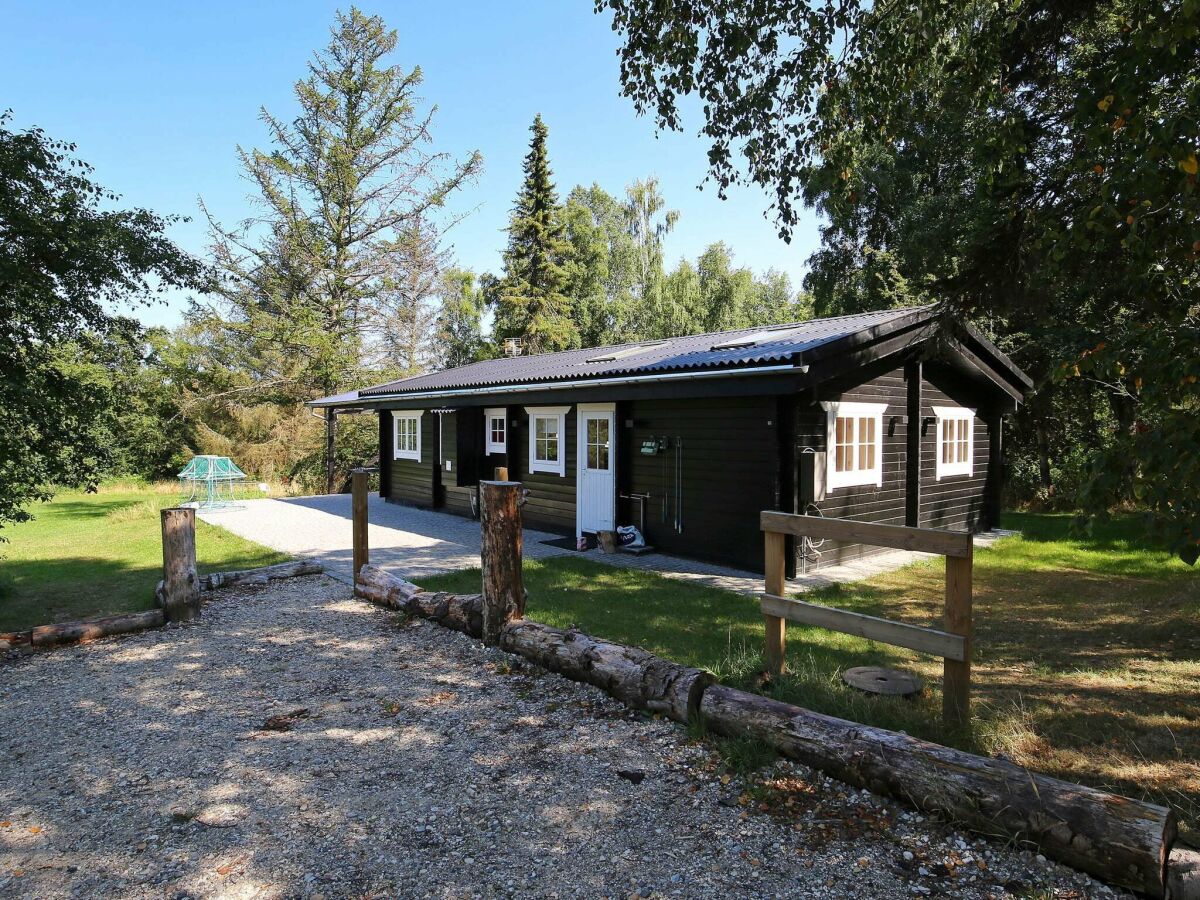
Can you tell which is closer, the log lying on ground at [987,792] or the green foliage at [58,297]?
Result: the log lying on ground at [987,792]

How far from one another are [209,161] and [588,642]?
19104 mm

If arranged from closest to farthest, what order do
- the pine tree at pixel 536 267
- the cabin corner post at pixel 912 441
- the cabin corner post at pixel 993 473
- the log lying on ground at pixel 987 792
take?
the log lying on ground at pixel 987 792, the cabin corner post at pixel 912 441, the cabin corner post at pixel 993 473, the pine tree at pixel 536 267

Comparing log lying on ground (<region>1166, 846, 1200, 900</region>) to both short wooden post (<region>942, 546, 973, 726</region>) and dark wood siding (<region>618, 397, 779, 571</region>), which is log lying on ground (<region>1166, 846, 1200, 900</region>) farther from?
dark wood siding (<region>618, 397, 779, 571</region>)

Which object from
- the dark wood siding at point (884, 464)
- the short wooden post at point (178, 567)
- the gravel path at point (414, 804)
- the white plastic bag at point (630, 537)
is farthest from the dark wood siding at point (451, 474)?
the gravel path at point (414, 804)

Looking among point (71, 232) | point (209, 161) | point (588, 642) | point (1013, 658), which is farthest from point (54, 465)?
point (209, 161)

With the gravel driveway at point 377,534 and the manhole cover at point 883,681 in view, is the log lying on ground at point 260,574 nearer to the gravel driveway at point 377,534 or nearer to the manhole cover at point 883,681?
the gravel driveway at point 377,534

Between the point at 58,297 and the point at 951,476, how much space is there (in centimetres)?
1157

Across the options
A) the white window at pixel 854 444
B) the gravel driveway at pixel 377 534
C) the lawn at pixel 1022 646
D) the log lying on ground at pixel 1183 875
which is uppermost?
the white window at pixel 854 444

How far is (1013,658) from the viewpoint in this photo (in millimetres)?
5133

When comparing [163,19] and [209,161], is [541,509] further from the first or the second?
[209,161]

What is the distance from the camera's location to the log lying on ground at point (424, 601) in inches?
213

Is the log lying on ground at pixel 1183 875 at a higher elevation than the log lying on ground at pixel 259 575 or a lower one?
higher

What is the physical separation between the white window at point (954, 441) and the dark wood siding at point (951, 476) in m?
0.11

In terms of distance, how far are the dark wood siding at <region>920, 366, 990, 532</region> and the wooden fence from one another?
23.6 feet
